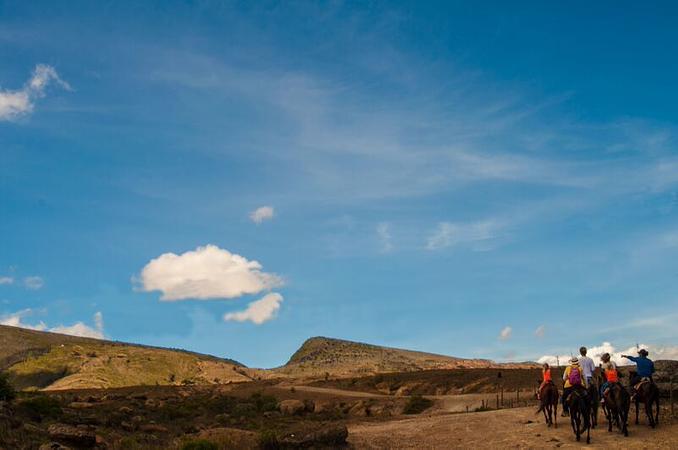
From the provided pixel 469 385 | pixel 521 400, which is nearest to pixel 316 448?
pixel 521 400

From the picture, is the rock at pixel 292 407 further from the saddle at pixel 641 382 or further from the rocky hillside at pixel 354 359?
the rocky hillside at pixel 354 359

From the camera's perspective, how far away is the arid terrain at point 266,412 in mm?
22375

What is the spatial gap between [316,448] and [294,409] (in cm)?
2926

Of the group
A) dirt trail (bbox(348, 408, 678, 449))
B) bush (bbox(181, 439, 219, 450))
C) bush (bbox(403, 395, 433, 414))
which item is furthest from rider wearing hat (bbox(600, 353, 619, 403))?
bush (bbox(403, 395, 433, 414))

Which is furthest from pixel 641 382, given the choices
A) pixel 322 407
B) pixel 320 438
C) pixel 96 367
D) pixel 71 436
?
pixel 96 367

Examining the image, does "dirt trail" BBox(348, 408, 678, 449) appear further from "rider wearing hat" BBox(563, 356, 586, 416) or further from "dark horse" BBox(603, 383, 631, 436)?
"rider wearing hat" BBox(563, 356, 586, 416)

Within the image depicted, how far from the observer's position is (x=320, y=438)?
882 inches

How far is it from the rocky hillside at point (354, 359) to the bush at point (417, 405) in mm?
78495

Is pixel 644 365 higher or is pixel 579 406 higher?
pixel 644 365

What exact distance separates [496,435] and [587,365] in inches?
192

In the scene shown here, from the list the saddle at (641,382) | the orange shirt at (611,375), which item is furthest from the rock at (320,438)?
the saddle at (641,382)

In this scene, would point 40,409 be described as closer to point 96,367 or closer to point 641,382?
point 641,382

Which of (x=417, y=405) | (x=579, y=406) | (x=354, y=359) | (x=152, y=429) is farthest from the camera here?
(x=354, y=359)

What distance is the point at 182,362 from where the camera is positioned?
13112 cm
